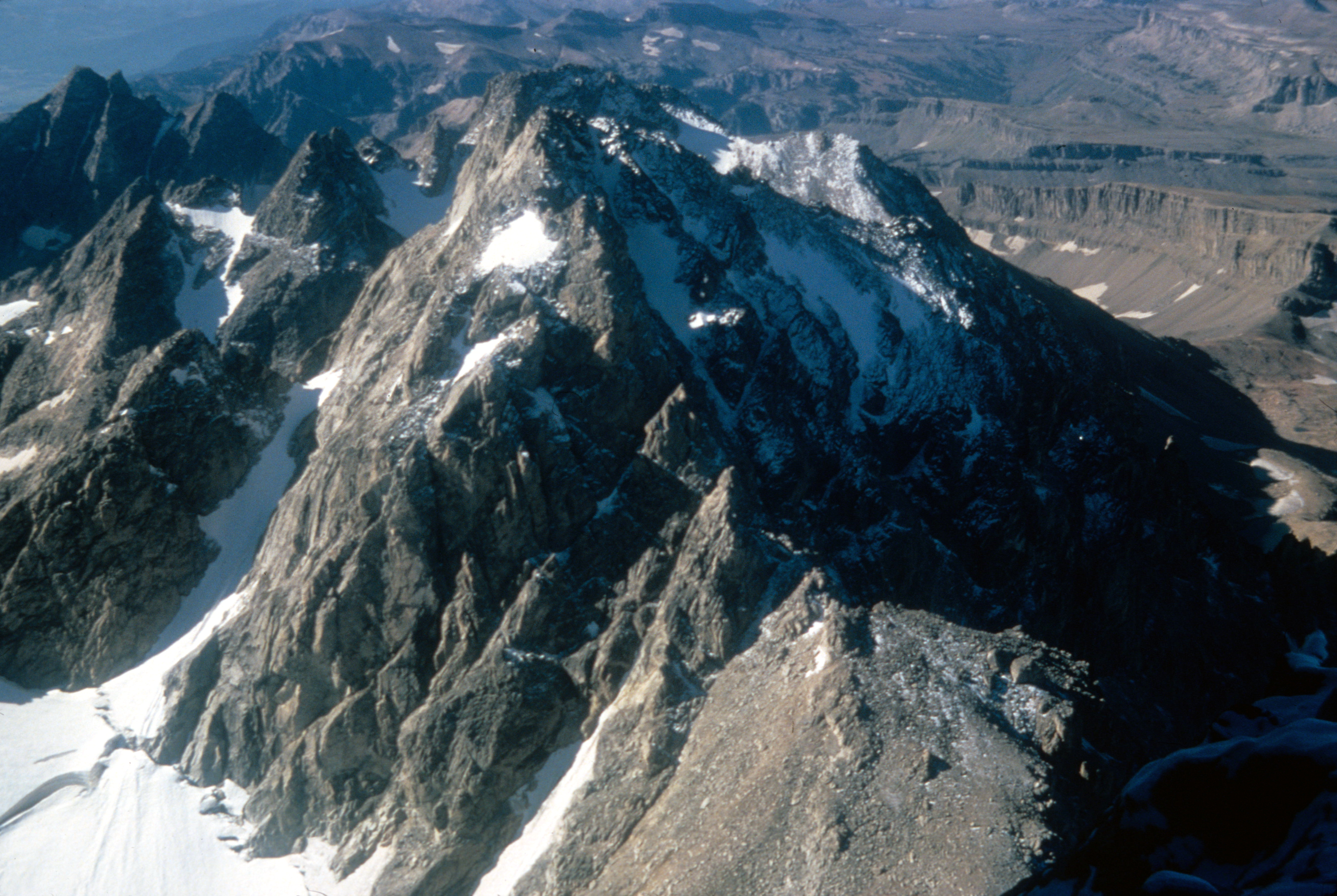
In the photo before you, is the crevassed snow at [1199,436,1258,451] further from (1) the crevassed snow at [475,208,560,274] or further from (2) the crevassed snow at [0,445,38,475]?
(2) the crevassed snow at [0,445,38,475]

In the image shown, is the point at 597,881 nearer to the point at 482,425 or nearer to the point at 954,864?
the point at 954,864

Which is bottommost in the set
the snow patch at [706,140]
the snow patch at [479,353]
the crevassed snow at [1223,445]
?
the crevassed snow at [1223,445]

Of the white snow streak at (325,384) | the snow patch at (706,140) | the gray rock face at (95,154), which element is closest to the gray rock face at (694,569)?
the white snow streak at (325,384)

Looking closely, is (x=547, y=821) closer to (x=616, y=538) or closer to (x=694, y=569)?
(x=694, y=569)

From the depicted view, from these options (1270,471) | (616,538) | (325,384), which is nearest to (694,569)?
(616,538)

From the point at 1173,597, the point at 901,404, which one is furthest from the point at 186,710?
the point at 1173,597

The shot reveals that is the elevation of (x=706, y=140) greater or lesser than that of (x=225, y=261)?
greater

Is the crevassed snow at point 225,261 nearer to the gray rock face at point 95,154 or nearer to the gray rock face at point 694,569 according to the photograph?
the gray rock face at point 694,569

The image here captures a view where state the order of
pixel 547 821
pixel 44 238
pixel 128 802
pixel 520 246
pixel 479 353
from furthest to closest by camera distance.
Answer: pixel 44 238 < pixel 520 246 < pixel 479 353 < pixel 128 802 < pixel 547 821
